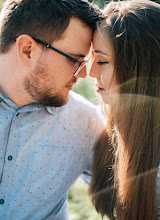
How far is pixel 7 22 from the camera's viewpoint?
223 centimetres

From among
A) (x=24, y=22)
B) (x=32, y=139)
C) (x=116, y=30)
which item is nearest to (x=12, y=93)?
(x=32, y=139)

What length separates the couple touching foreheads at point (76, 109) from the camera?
190cm

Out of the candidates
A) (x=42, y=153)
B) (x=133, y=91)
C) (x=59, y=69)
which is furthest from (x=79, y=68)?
(x=42, y=153)

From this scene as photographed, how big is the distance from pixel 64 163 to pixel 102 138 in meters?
0.41

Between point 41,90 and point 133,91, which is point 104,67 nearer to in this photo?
point 133,91

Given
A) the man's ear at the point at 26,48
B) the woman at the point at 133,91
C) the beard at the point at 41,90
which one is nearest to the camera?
the woman at the point at 133,91

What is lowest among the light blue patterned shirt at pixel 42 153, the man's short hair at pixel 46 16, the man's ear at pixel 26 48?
the light blue patterned shirt at pixel 42 153

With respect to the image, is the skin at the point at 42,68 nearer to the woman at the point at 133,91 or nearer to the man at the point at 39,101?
the man at the point at 39,101

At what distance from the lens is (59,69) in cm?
225

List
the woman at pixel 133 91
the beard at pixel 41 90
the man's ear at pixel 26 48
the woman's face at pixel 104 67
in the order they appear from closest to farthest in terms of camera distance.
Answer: the woman at pixel 133 91 < the woman's face at pixel 104 67 < the man's ear at pixel 26 48 < the beard at pixel 41 90

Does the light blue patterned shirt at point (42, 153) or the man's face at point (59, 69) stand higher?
the man's face at point (59, 69)

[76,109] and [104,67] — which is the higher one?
[104,67]

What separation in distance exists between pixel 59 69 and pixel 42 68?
5.4 inches

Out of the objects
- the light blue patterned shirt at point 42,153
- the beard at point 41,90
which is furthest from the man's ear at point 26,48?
the light blue patterned shirt at point 42,153
